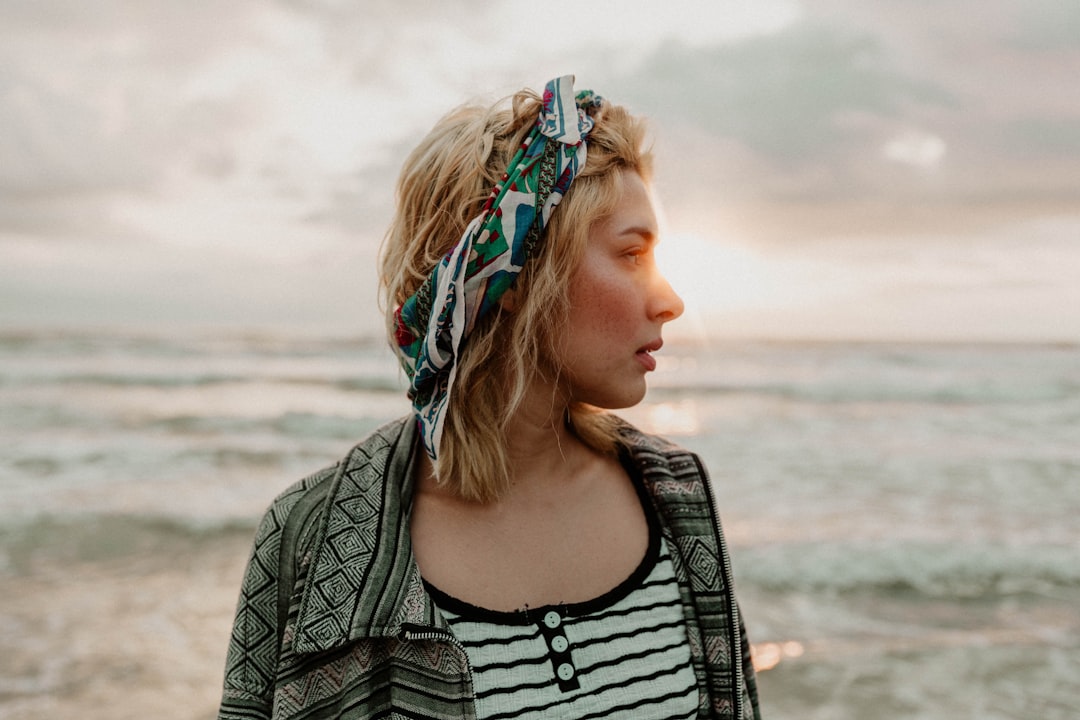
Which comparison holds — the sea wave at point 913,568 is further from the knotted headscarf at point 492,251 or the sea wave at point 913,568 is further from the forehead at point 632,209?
the knotted headscarf at point 492,251

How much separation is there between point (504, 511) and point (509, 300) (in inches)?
21.2

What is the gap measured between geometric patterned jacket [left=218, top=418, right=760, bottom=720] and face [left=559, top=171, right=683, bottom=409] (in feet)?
1.58

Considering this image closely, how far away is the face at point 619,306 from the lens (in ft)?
5.94

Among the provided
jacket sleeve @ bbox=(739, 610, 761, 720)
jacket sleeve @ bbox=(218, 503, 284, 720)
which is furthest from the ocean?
jacket sleeve @ bbox=(218, 503, 284, 720)

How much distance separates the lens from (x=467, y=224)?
1800 millimetres

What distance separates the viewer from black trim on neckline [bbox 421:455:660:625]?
67.6 inches

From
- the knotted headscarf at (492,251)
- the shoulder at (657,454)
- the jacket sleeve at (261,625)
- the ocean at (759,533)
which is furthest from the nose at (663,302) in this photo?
the ocean at (759,533)

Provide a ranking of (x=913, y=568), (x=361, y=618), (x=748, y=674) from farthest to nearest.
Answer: (x=913, y=568) → (x=748, y=674) → (x=361, y=618)

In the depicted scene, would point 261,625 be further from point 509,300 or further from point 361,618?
point 509,300

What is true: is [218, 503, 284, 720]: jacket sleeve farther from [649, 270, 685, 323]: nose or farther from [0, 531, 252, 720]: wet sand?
[0, 531, 252, 720]: wet sand

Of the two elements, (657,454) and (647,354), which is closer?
(647,354)

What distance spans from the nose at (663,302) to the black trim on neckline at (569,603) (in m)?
0.55

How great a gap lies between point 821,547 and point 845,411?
387 inches

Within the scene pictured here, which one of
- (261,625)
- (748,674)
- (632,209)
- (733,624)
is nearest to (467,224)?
(632,209)
